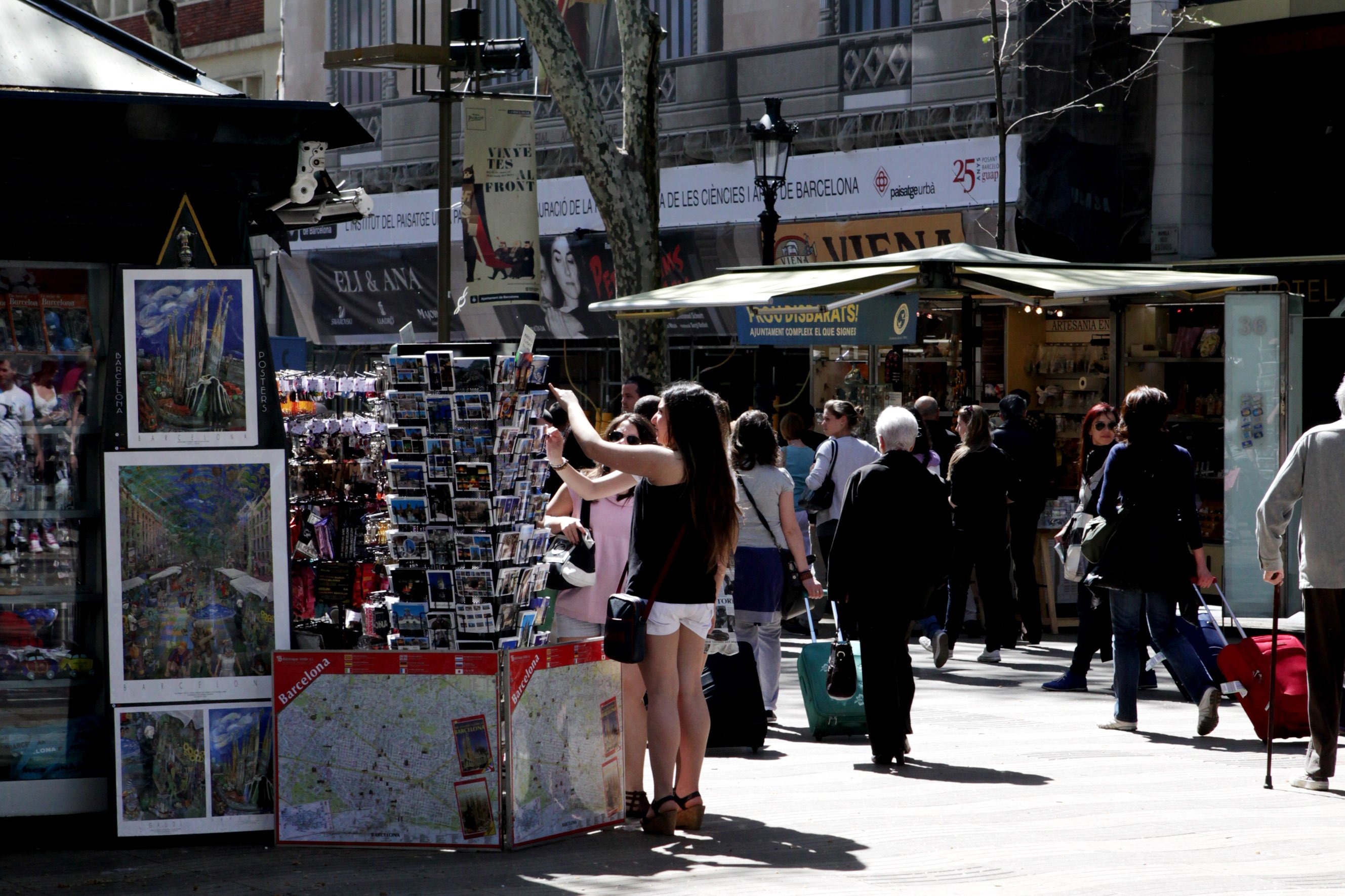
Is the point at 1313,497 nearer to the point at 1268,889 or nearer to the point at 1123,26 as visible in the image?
the point at 1268,889

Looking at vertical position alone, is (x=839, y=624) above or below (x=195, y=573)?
below

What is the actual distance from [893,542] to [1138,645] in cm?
195

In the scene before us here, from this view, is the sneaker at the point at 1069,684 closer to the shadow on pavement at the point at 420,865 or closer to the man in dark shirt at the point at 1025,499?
the man in dark shirt at the point at 1025,499

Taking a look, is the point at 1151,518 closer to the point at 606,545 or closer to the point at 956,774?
the point at 956,774

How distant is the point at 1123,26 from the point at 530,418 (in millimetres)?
14999

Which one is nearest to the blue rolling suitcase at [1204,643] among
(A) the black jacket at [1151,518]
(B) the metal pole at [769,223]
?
(A) the black jacket at [1151,518]

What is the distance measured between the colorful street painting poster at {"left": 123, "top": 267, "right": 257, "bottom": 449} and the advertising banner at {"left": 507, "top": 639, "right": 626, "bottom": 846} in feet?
4.90

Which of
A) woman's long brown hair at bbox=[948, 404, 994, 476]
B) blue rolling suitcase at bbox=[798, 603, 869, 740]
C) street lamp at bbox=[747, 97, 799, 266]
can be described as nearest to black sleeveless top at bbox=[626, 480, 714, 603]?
blue rolling suitcase at bbox=[798, 603, 869, 740]

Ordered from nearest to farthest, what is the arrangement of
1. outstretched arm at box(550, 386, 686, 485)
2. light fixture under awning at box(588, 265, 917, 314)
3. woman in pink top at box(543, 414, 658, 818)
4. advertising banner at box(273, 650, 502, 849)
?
advertising banner at box(273, 650, 502, 849), outstretched arm at box(550, 386, 686, 485), woman in pink top at box(543, 414, 658, 818), light fixture under awning at box(588, 265, 917, 314)

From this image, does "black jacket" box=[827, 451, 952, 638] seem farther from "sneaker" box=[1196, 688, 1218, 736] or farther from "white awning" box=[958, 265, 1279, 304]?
"white awning" box=[958, 265, 1279, 304]

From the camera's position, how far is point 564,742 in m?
6.44

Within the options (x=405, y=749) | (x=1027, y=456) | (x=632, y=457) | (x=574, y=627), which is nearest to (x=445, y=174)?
(x=1027, y=456)

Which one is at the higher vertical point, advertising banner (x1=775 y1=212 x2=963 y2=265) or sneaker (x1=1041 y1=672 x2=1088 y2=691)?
advertising banner (x1=775 y1=212 x2=963 y2=265)

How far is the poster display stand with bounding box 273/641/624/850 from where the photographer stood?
6.17 meters
